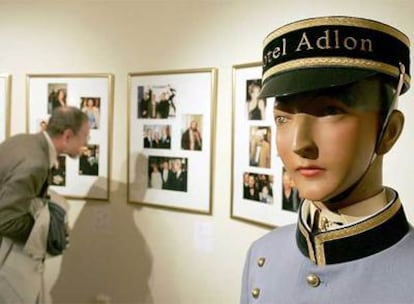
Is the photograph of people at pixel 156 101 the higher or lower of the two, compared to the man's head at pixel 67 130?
higher

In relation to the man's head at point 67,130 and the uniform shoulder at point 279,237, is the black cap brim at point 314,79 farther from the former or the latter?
the man's head at point 67,130

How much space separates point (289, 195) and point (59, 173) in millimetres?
1614

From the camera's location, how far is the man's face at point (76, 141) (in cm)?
236

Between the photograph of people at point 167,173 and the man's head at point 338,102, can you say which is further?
the photograph of people at point 167,173

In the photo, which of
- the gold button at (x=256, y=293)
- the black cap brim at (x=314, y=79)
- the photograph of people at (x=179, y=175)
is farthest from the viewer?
the photograph of people at (x=179, y=175)

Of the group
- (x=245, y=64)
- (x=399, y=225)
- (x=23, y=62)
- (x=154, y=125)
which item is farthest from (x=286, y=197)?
(x=23, y=62)

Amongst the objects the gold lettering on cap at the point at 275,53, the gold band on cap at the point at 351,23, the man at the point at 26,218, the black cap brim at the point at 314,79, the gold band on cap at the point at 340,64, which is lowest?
the man at the point at 26,218

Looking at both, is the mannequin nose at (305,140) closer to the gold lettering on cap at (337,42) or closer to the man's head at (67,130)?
the gold lettering on cap at (337,42)

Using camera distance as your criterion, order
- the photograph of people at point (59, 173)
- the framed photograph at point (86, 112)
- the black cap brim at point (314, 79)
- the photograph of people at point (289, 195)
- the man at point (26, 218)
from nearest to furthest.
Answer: the black cap brim at point (314, 79), the photograph of people at point (289, 195), the man at point (26, 218), the framed photograph at point (86, 112), the photograph of people at point (59, 173)

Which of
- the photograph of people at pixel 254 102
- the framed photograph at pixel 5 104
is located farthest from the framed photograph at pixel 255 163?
the framed photograph at pixel 5 104

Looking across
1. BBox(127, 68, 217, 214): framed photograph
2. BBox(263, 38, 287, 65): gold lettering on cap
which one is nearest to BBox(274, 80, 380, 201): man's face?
BBox(263, 38, 287, 65): gold lettering on cap

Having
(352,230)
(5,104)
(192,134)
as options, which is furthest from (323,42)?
(5,104)

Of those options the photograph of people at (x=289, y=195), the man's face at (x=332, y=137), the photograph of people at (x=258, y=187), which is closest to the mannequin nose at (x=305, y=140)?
the man's face at (x=332, y=137)

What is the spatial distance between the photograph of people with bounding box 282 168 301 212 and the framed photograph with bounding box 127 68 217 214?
1.57ft
